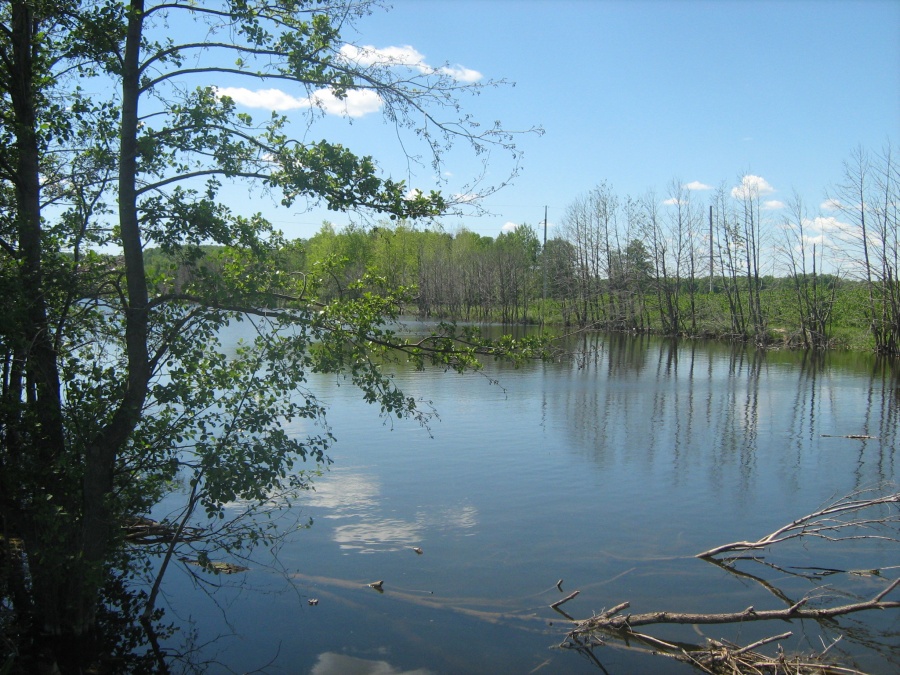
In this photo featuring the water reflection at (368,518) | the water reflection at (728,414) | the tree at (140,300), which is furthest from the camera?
the water reflection at (728,414)

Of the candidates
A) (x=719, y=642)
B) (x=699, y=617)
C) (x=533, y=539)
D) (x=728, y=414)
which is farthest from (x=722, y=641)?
(x=728, y=414)

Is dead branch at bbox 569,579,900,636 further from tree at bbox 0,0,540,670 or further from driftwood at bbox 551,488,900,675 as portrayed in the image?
tree at bbox 0,0,540,670

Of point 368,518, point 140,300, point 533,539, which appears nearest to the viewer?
point 140,300

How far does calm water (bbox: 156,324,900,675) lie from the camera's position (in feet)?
25.3

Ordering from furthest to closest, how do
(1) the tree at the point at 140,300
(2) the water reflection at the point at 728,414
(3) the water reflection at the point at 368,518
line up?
1. (2) the water reflection at the point at 728,414
2. (3) the water reflection at the point at 368,518
3. (1) the tree at the point at 140,300

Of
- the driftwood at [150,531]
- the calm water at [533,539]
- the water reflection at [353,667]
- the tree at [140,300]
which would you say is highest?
the tree at [140,300]

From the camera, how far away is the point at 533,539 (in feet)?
34.7

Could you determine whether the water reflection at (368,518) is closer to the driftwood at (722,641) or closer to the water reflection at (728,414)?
the driftwood at (722,641)

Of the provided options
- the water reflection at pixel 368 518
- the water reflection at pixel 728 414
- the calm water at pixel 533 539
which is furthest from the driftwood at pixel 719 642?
the water reflection at pixel 728 414

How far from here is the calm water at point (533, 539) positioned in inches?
303

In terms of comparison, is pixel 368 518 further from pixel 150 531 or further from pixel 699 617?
pixel 699 617

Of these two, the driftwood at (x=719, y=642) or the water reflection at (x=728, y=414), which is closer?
the driftwood at (x=719, y=642)

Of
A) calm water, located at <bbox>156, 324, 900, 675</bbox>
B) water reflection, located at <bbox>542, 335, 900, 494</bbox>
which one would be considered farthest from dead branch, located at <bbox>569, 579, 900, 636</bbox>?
water reflection, located at <bbox>542, 335, 900, 494</bbox>

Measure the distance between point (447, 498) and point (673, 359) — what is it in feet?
96.1
